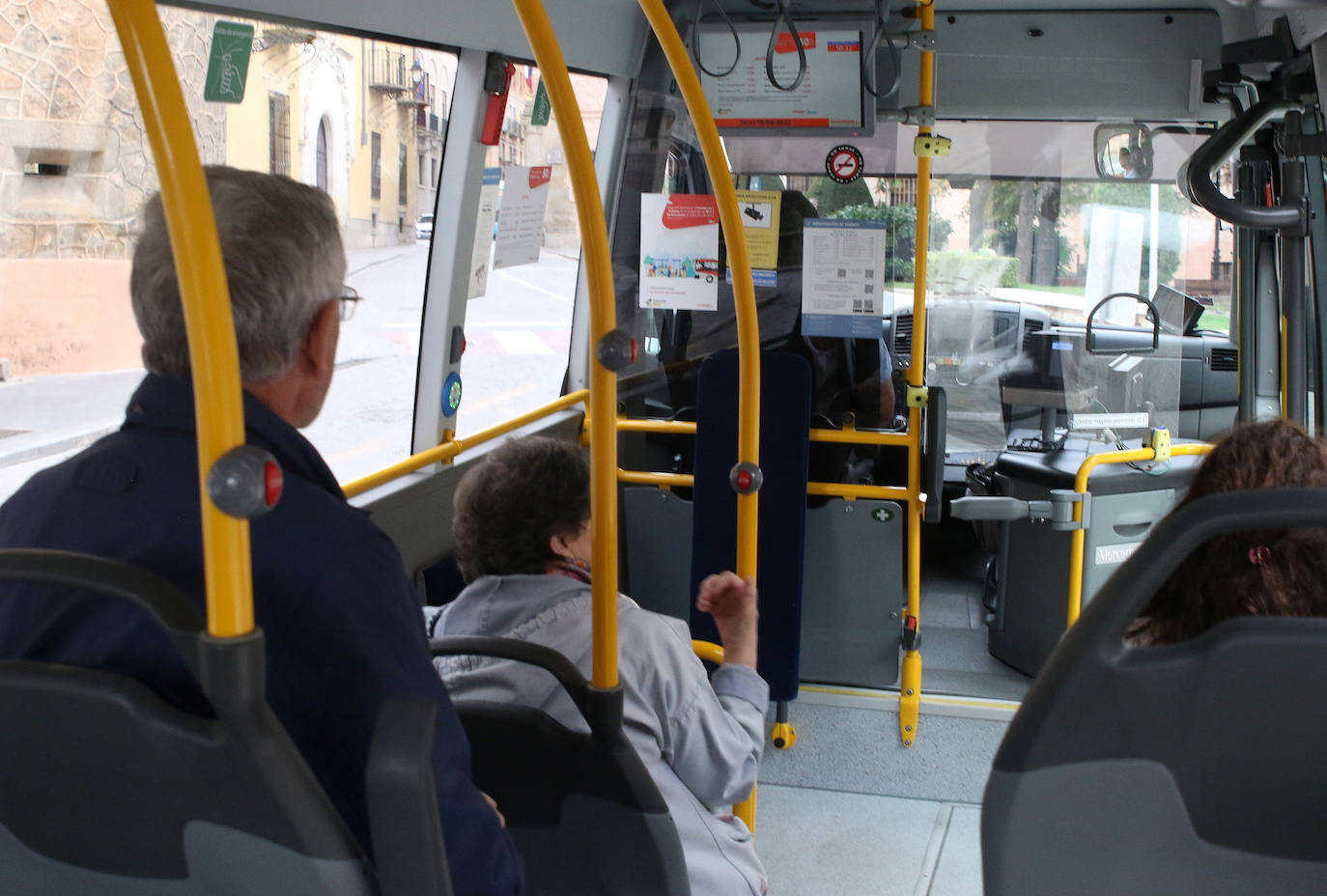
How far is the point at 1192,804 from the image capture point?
122 cm

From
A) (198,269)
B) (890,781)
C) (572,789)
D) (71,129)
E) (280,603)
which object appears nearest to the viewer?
(198,269)

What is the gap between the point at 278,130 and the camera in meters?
2.96

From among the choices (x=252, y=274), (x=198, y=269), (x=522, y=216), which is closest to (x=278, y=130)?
(x=522, y=216)

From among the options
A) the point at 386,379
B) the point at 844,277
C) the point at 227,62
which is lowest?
the point at 386,379

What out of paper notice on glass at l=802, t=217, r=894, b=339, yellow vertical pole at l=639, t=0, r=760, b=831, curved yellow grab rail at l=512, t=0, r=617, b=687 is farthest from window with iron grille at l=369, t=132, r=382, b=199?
curved yellow grab rail at l=512, t=0, r=617, b=687

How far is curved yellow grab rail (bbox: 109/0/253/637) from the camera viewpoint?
944 mm

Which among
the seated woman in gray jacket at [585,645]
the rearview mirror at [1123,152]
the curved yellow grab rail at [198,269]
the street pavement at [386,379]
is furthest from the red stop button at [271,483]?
the rearview mirror at [1123,152]

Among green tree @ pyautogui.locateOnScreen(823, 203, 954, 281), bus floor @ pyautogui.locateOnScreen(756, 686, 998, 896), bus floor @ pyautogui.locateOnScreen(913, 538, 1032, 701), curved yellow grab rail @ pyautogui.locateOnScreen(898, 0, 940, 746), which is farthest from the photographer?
bus floor @ pyautogui.locateOnScreen(913, 538, 1032, 701)

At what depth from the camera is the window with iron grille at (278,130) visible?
9.55 ft

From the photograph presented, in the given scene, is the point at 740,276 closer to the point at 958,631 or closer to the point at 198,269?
the point at 198,269

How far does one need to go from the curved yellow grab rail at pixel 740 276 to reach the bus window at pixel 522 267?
1.38 m

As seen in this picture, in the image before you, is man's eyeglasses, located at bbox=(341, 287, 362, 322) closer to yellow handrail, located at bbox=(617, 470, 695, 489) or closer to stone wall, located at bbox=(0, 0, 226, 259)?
stone wall, located at bbox=(0, 0, 226, 259)

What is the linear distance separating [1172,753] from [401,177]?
9.37 feet

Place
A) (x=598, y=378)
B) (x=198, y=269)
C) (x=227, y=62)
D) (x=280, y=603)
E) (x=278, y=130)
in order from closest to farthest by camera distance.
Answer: (x=198, y=269) → (x=280, y=603) → (x=598, y=378) → (x=227, y=62) → (x=278, y=130)
